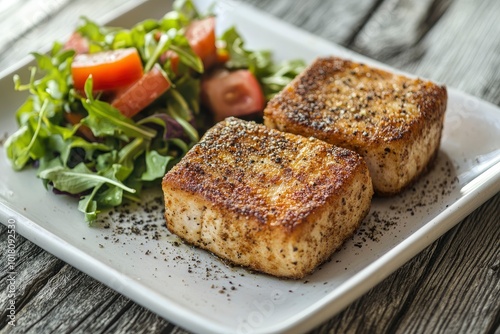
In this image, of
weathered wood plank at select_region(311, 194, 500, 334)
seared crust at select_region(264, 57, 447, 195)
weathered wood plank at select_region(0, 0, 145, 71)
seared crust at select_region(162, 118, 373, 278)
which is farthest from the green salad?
weathered wood plank at select_region(311, 194, 500, 334)

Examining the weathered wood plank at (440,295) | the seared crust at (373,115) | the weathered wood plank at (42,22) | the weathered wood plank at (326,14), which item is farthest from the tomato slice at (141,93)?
the weathered wood plank at (326,14)

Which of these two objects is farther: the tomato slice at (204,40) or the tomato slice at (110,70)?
Result: the tomato slice at (204,40)

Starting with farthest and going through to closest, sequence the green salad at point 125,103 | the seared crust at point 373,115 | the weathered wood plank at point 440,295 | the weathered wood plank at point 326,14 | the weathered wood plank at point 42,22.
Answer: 1. the weathered wood plank at point 326,14
2. the weathered wood plank at point 42,22
3. the green salad at point 125,103
4. the seared crust at point 373,115
5. the weathered wood plank at point 440,295

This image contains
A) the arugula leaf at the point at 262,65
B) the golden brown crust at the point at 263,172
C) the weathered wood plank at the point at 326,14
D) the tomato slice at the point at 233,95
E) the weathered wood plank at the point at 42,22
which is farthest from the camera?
the weathered wood plank at the point at 326,14

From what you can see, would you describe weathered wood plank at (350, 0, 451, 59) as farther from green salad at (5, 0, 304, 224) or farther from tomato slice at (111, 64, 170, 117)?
tomato slice at (111, 64, 170, 117)

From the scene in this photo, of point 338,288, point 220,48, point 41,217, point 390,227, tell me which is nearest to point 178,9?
point 220,48

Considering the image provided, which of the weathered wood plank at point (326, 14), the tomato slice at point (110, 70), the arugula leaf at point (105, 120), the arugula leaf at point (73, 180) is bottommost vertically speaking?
the weathered wood plank at point (326, 14)

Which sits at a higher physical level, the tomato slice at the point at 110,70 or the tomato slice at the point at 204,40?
the tomato slice at the point at 110,70

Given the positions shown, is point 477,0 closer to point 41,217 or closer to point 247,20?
point 247,20

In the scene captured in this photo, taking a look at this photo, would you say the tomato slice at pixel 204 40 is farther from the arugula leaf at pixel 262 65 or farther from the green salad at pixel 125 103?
the arugula leaf at pixel 262 65
